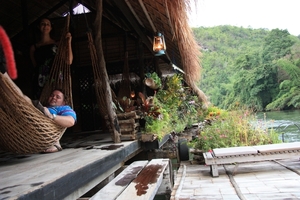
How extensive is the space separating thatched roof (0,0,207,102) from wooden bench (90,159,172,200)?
189cm

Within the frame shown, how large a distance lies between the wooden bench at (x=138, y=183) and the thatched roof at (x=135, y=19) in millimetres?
1894

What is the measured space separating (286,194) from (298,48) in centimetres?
2387

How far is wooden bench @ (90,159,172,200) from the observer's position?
1.46 metres

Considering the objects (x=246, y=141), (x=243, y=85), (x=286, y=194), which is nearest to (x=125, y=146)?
(x=286, y=194)

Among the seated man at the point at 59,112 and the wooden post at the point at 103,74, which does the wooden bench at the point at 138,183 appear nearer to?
the seated man at the point at 59,112

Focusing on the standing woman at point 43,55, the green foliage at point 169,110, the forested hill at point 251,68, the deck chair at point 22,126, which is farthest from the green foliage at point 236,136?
the forested hill at point 251,68

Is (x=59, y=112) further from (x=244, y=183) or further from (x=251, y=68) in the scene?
(x=251, y=68)

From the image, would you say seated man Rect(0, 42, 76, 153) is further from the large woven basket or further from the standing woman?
the standing woman

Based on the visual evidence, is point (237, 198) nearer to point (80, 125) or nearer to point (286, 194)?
point (286, 194)

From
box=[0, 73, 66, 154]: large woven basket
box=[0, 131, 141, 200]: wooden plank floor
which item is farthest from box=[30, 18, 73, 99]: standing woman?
box=[0, 131, 141, 200]: wooden plank floor

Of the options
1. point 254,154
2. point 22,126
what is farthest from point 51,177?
point 254,154

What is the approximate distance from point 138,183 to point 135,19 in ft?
9.92

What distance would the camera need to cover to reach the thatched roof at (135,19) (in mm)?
3537

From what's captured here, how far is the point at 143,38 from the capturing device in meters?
4.86
